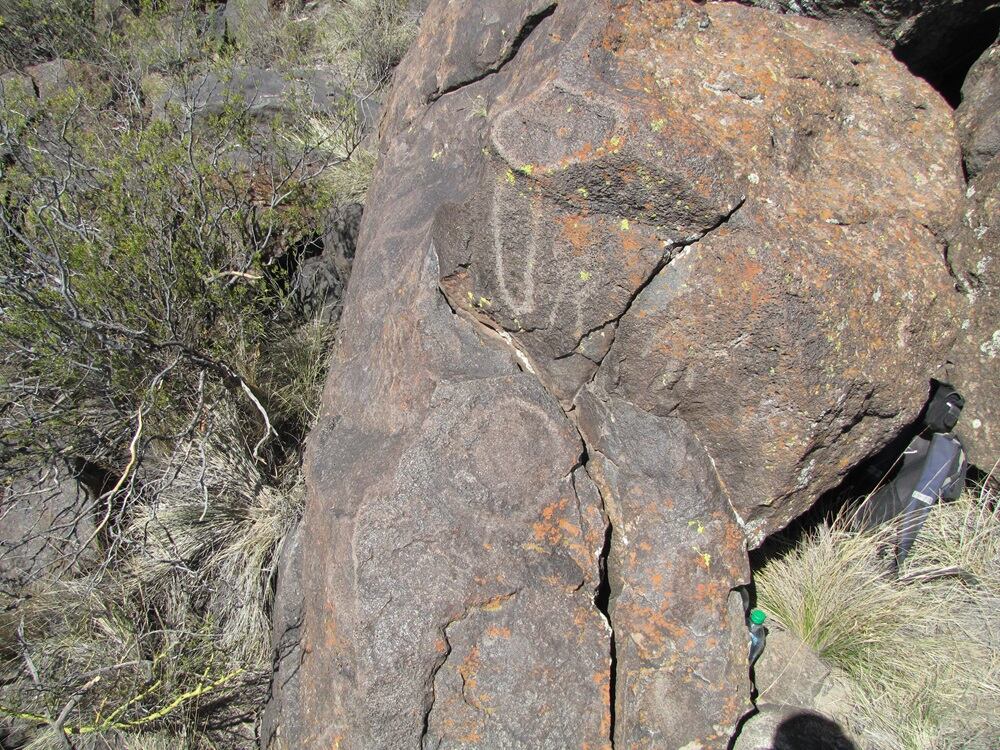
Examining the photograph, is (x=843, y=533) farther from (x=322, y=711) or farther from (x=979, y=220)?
(x=322, y=711)

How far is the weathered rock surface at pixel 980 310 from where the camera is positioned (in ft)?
8.29

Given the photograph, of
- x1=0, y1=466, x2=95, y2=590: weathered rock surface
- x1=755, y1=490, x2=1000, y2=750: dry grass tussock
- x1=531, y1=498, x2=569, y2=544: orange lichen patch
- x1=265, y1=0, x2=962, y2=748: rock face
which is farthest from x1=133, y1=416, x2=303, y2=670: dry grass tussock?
x1=755, y1=490, x2=1000, y2=750: dry grass tussock

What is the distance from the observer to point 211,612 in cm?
308

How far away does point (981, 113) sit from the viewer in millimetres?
2725

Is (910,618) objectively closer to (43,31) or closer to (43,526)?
(43,526)

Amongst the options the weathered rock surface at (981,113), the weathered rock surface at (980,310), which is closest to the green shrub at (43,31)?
the weathered rock surface at (981,113)

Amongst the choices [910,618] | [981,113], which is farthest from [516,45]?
[910,618]

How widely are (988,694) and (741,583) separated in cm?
105

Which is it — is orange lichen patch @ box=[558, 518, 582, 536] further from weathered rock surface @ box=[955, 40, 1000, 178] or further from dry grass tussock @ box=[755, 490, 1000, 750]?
weathered rock surface @ box=[955, 40, 1000, 178]

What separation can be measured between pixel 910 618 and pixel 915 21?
94.7 inches

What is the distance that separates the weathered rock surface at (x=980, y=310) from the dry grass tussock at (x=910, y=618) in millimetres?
372

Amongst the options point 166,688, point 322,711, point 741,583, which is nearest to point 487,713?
point 322,711

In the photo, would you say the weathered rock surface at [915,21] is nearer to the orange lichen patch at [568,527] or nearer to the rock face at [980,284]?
the rock face at [980,284]

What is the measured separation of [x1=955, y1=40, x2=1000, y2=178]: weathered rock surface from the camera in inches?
103
